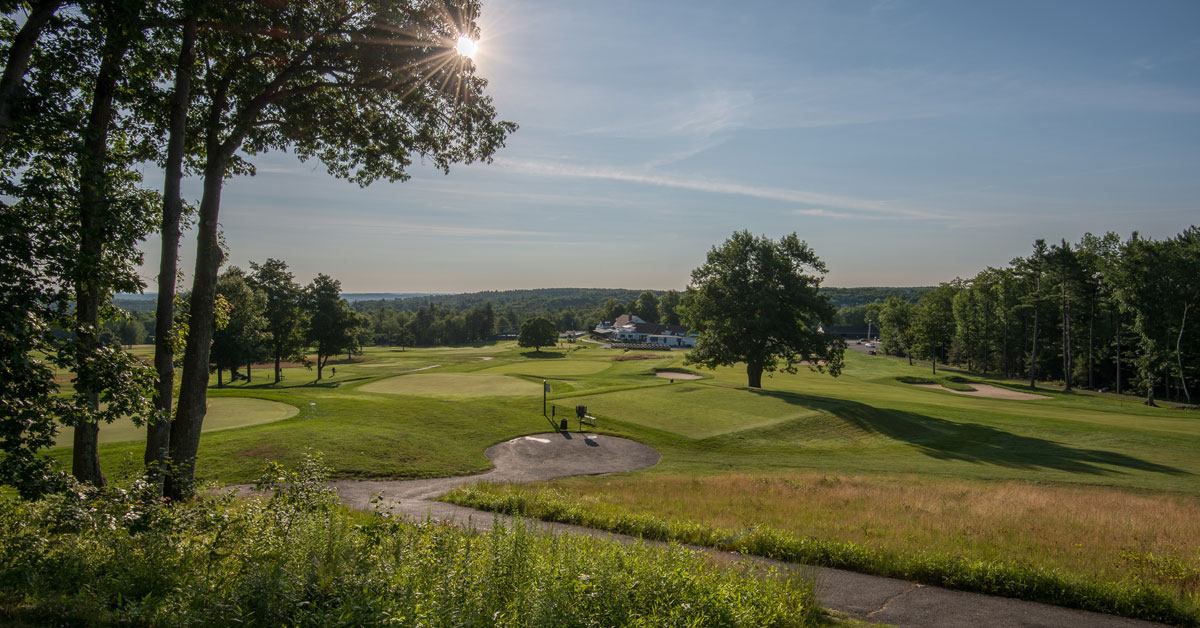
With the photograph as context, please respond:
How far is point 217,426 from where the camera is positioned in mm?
20656

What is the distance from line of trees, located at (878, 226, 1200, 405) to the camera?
164 ft

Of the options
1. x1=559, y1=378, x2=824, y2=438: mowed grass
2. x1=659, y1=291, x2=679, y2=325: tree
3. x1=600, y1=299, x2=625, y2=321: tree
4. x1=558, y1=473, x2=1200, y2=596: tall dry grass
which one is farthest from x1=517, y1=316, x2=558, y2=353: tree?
x1=600, y1=299, x2=625, y2=321: tree

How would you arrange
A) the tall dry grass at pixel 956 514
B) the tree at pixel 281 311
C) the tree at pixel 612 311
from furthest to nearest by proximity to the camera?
1. the tree at pixel 612 311
2. the tree at pixel 281 311
3. the tall dry grass at pixel 956 514

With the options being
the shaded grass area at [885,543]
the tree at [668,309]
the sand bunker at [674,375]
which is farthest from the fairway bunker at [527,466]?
the tree at [668,309]

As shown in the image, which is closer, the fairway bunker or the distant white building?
the fairway bunker

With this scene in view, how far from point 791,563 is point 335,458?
14109 mm

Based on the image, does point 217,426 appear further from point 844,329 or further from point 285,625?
point 844,329

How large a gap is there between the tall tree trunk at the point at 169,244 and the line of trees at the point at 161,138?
0.11 ft

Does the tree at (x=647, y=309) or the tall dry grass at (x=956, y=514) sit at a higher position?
the tree at (x=647, y=309)

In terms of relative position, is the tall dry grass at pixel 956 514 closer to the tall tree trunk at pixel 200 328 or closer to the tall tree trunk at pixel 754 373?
the tall tree trunk at pixel 200 328

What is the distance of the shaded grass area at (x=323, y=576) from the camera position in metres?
5.10

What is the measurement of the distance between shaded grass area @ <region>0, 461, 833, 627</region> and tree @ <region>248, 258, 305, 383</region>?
1840 inches

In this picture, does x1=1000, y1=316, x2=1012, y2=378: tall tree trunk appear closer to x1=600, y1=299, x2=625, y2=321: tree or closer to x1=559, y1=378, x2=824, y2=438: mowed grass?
x1=559, y1=378, x2=824, y2=438: mowed grass

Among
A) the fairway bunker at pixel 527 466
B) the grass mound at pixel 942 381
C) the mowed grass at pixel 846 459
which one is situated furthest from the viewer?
the grass mound at pixel 942 381
